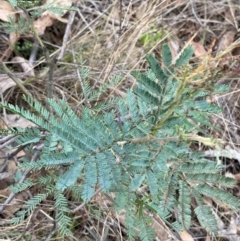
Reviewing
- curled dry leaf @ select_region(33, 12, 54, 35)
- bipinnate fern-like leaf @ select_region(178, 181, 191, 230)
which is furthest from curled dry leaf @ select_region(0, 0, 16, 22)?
bipinnate fern-like leaf @ select_region(178, 181, 191, 230)

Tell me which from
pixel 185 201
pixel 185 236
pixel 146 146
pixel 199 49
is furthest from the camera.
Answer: pixel 199 49

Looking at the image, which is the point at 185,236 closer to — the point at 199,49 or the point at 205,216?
the point at 205,216

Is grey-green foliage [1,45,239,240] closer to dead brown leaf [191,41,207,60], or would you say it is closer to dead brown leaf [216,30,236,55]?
dead brown leaf [191,41,207,60]

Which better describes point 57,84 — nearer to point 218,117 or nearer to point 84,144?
point 218,117

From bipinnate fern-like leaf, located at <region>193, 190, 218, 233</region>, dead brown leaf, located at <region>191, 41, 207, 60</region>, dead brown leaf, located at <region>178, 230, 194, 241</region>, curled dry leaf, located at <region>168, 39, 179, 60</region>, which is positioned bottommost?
dead brown leaf, located at <region>178, 230, 194, 241</region>

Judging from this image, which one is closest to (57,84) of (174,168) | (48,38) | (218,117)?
(48,38)

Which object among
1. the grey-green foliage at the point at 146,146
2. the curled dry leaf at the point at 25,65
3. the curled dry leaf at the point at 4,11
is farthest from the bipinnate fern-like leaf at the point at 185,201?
the curled dry leaf at the point at 4,11

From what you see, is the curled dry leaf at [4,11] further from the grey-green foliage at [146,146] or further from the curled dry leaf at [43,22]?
the grey-green foliage at [146,146]

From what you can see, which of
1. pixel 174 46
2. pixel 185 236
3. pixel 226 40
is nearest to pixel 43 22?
pixel 174 46

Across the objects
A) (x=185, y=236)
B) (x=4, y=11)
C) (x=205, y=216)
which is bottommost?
(x=185, y=236)
